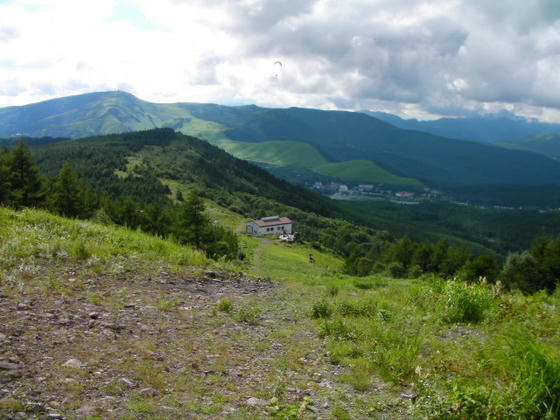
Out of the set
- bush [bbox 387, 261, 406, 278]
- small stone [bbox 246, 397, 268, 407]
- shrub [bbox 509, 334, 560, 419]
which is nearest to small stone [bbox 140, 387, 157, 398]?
small stone [bbox 246, 397, 268, 407]

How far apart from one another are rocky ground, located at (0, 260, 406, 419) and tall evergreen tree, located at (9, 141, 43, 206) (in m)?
43.2

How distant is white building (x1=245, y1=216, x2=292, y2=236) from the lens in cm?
12444

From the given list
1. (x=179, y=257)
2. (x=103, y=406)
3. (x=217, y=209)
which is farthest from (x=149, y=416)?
(x=217, y=209)

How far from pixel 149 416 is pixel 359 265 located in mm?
71059

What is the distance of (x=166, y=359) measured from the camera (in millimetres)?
6312

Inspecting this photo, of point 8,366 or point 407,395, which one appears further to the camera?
point 407,395

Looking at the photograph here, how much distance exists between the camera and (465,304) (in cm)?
983

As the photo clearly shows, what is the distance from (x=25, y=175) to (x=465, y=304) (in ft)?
176

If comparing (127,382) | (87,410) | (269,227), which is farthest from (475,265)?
(269,227)

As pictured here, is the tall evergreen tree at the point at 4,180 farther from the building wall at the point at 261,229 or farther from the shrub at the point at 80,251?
the building wall at the point at 261,229

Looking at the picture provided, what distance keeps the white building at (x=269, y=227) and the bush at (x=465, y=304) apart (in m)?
113

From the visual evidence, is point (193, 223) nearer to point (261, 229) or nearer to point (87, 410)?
point (87, 410)

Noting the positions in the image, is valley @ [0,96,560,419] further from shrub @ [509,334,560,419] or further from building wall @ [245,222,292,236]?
building wall @ [245,222,292,236]

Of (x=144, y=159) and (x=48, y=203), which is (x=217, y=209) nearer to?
(x=144, y=159)
